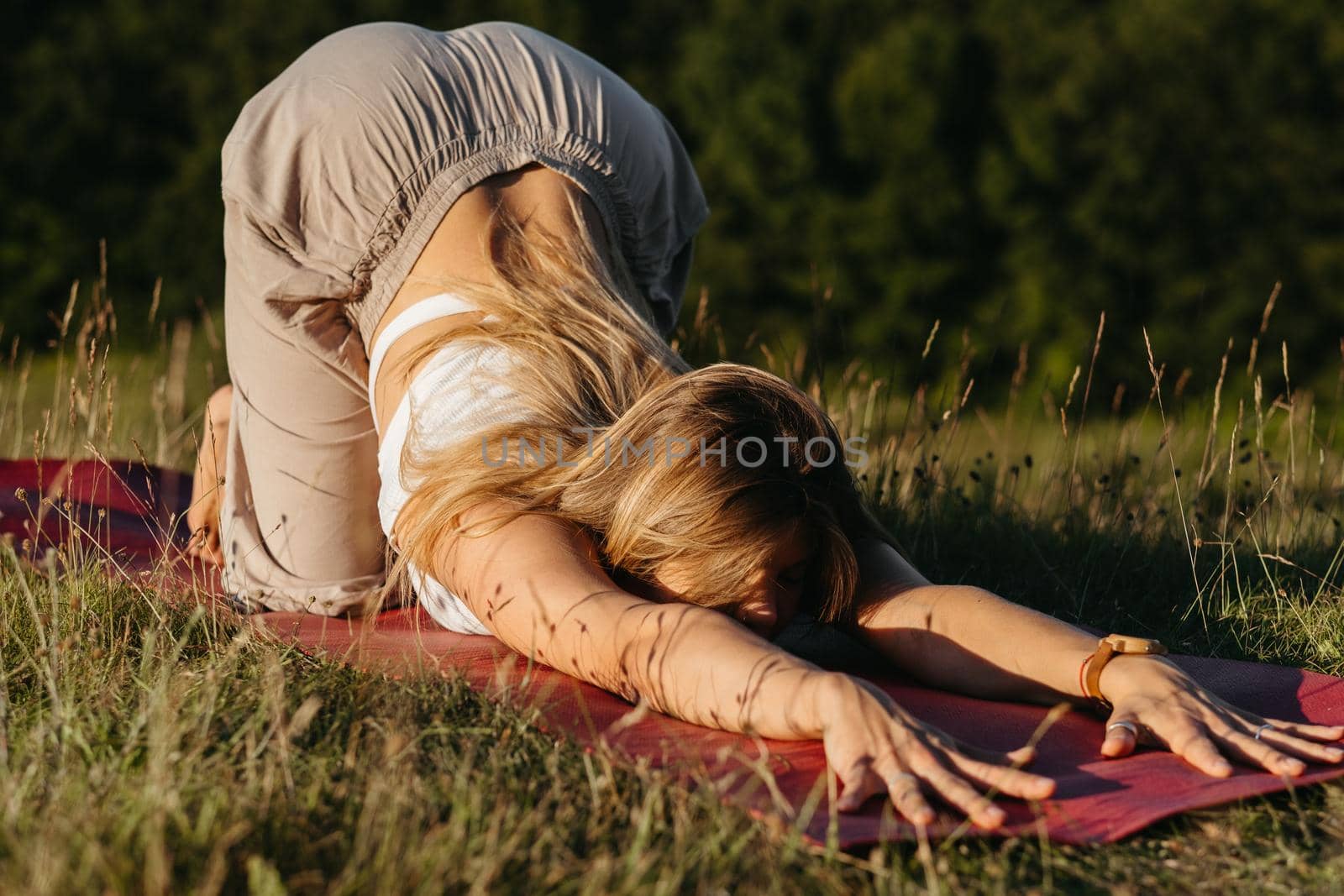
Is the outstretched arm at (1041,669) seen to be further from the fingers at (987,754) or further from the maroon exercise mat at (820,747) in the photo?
the fingers at (987,754)

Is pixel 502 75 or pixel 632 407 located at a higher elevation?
pixel 502 75

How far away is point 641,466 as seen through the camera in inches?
91.4

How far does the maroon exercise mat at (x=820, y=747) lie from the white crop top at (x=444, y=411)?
7cm

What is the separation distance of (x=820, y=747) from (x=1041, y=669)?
502 mm

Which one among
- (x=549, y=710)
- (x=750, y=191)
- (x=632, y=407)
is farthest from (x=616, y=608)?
(x=750, y=191)

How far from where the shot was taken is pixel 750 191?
37.0 feet

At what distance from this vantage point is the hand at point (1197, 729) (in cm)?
198

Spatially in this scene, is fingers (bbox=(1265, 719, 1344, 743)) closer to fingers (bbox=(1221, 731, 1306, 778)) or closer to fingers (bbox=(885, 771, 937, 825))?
fingers (bbox=(1221, 731, 1306, 778))

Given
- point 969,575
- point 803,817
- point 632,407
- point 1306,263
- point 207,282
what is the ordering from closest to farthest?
point 803,817 < point 632,407 < point 969,575 < point 1306,263 < point 207,282

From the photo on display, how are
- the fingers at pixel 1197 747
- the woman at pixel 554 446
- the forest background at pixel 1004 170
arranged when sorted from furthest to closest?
the forest background at pixel 1004 170 → the woman at pixel 554 446 → the fingers at pixel 1197 747

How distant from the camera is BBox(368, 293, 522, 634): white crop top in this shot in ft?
8.16

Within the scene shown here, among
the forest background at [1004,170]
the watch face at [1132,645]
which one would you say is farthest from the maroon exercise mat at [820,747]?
the forest background at [1004,170]

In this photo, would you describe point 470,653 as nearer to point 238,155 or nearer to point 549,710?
point 549,710

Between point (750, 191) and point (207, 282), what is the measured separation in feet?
15.9
